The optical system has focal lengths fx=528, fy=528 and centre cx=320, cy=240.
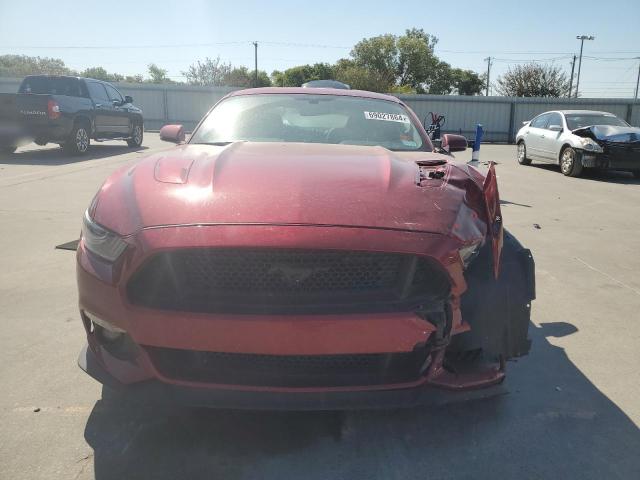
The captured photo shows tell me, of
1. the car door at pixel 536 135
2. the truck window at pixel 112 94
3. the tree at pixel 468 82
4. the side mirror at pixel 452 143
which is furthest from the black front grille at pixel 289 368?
the tree at pixel 468 82

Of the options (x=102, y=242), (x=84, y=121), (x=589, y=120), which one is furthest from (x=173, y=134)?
(x=589, y=120)

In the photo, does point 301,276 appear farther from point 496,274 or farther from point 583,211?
point 583,211

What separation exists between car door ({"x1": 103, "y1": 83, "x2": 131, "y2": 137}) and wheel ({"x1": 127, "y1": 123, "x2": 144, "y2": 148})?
0.45m

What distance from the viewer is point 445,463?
2057 mm

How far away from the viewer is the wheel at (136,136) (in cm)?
1534

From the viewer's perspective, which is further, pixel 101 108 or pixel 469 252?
pixel 101 108

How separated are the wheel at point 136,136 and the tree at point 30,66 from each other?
185 ft

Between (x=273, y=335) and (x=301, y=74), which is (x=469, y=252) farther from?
→ (x=301, y=74)

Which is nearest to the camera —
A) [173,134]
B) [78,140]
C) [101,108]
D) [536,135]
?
[173,134]

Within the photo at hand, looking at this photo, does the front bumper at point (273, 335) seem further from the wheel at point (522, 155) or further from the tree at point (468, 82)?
the tree at point (468, 82)

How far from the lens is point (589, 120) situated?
458 inches

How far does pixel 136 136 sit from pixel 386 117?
13383 millimetres

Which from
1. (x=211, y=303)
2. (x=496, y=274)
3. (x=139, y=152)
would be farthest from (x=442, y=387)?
(x=139, y=152)

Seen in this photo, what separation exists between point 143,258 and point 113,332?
1.21ft
